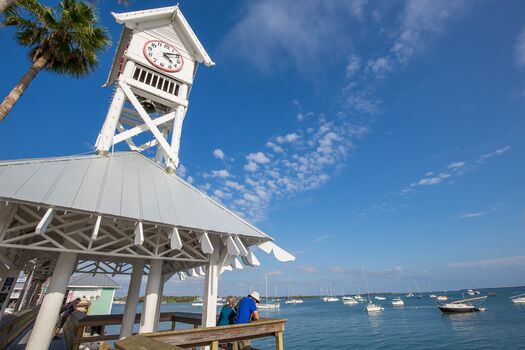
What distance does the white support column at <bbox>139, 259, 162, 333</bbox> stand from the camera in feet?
23.1

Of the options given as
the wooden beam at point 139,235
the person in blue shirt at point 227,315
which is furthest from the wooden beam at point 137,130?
the person in blue shirt at point 227,315

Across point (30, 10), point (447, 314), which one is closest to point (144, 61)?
point (30, 10)

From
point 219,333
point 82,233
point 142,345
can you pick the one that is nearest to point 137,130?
point 82,233

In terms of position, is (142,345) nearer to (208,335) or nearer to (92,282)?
(208,335)

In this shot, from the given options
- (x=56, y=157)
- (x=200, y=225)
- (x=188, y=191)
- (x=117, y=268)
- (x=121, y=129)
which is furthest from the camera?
(x=121, y=129)

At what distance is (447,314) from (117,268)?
7342 centimetres

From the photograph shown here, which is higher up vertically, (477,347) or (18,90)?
(18,90)

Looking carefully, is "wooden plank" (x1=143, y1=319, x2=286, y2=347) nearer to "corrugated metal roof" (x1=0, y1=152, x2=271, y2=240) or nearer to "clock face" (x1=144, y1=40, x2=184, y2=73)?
"corrugated metal roof" (x1=0, y1=152, x2=271, y2=240)

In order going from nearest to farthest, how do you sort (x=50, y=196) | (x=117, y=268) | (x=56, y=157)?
(x=50, y=196)
(x=56, y=157)
(x=117, y=268)

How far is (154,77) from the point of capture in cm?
1095

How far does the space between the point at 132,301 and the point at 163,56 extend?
30.3 feet

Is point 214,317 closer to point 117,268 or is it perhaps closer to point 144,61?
point 117,268

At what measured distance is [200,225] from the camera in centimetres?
678

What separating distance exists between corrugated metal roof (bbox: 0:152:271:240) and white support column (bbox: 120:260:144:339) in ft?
9.56
